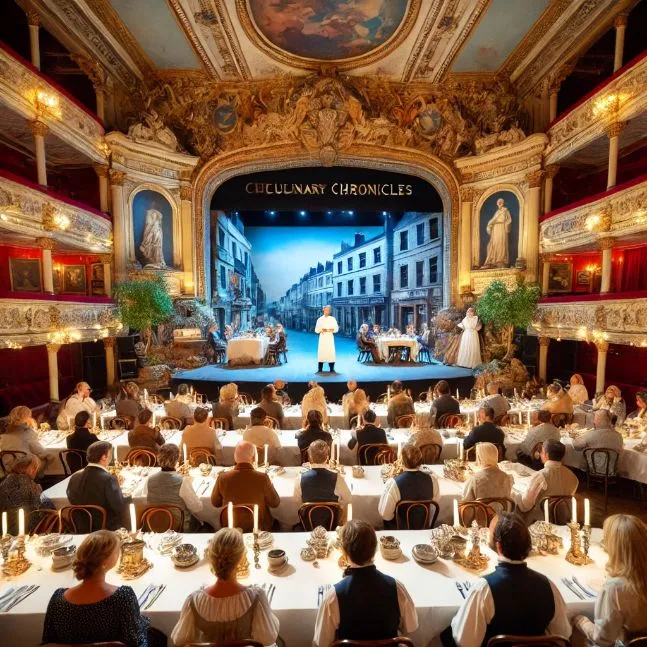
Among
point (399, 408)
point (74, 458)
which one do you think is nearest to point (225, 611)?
point (74, 458)

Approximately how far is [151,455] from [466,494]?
4.06 metres

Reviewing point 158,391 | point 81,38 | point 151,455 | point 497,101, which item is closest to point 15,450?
point 151,455

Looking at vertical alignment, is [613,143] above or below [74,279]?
above

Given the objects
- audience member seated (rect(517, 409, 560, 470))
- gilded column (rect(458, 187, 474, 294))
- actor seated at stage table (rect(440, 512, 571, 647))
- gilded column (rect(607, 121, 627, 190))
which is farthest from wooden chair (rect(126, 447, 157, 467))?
gilded column (rect(458, 187, 474, 294))

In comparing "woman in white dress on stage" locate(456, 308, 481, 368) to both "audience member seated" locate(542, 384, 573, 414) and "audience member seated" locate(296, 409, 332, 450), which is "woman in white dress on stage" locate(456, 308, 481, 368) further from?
"audience member seated" locate(296, 409, 332, 450)

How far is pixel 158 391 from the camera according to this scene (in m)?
12.0

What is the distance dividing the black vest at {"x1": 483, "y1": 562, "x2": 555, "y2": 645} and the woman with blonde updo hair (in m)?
1.25

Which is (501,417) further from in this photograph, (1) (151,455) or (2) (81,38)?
(2) (81,38)

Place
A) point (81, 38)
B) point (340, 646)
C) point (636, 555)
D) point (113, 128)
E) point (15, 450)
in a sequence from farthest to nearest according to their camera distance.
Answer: point (113, 128) → point (81, 38) → point (15, 450) → point (636, 555) → point (340, 646)

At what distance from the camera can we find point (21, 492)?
378 centimetres

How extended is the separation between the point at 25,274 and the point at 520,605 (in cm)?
1421

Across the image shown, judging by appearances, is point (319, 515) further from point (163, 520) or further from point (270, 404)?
point (270, 404)

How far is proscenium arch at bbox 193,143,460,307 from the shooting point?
14.6 meters

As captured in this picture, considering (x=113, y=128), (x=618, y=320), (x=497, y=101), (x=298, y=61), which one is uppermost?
→ (x=298, y=61)
